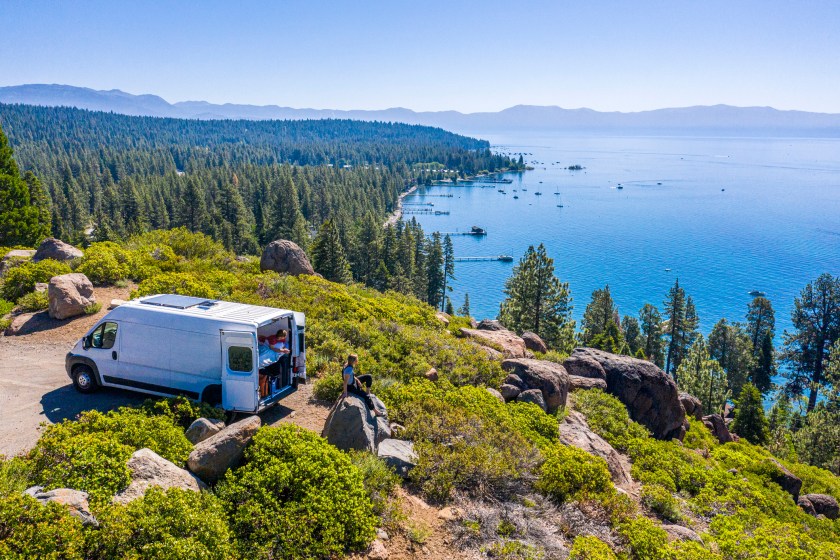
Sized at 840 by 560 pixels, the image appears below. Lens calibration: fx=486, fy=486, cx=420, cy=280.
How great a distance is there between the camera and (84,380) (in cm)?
1258

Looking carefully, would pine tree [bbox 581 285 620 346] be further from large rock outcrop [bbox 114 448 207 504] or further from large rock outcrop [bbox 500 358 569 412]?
large rock outcrop [bbox 114 448 207 504]

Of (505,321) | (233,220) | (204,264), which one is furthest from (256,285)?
A: (233,220)

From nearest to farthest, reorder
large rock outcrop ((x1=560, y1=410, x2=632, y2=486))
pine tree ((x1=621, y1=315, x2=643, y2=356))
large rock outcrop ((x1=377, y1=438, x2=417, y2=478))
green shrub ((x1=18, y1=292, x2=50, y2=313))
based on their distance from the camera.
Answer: large rock outcrop ((x1=377, y1=438, x2=417, y2=478)) < large rock outcrop ((x1=560, y1=410, x2=632, y2=486)) < green shrub ((x1=18, y1=292, x2=50, y2=313)) < pine tree ((x1=621, y1=315, x2=643, y2=356))

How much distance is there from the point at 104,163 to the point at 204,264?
187754mm

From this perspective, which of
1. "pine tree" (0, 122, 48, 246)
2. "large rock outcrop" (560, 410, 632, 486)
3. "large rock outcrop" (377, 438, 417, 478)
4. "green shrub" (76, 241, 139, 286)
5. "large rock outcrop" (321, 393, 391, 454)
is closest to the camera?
"large rock outcrop" (321, 393, 391, 454)

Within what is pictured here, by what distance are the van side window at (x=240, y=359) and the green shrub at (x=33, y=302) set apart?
11721 millimetres

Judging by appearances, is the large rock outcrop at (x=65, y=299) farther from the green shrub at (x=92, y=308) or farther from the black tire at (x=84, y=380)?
the black tire at (x=84, y=380)

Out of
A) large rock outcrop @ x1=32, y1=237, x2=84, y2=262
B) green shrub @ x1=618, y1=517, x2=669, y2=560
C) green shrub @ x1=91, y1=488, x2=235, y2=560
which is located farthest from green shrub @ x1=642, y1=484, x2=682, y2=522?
large rock outcrop @ x1=32, y1=237, x2=84, y2=262

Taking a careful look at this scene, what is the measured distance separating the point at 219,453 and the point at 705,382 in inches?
1931

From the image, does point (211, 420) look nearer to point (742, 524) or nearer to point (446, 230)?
point (742, 524)

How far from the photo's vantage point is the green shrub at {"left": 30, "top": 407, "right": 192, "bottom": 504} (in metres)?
7.52

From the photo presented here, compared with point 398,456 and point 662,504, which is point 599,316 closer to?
point 662,504

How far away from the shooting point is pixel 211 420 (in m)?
10.5

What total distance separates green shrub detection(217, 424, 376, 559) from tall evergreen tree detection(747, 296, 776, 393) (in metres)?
67.1
